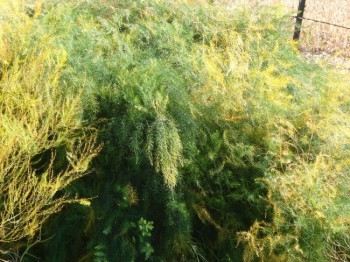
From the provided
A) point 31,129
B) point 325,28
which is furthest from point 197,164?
point 325,28

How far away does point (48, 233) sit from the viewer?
3383mm

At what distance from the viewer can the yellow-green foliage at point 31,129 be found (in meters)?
2.96

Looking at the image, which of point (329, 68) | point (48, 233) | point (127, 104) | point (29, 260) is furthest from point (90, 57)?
point (329, 68)

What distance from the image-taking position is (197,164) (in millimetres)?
3523

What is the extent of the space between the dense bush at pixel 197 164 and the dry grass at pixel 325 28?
3.12 metres

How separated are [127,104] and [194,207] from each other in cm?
87

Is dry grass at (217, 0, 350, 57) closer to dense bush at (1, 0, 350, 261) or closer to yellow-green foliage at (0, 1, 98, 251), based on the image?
dense bush at (1, 0, 350, 261)

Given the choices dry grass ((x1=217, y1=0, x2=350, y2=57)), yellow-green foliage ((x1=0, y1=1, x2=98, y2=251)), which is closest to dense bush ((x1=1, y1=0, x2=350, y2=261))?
yellow-green foliage ((x1=0, y1=1, x2=98, y2=251))

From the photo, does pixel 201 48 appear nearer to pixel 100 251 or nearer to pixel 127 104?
pixel 127 104

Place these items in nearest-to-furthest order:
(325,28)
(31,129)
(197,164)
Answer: (31,129)
(197,164)
(325,28)

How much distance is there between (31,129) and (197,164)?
3.97 ft

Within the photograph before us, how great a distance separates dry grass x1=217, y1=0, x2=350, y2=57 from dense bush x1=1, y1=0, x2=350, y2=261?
3117 mm

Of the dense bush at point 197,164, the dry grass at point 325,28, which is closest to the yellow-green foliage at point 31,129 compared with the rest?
the dense bush at point 197,164

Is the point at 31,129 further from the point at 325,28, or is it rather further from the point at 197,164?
the point at 325,28
